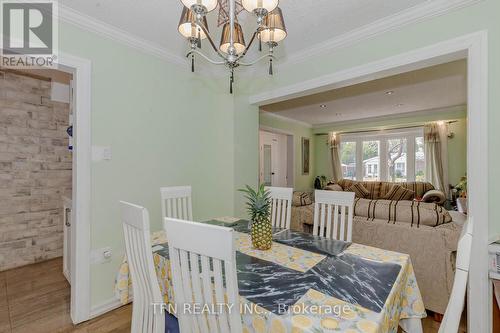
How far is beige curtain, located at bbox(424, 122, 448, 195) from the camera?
5.17 m

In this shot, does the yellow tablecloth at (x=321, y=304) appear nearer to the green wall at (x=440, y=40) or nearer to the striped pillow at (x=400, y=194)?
the green wall at (x=440, y=40)

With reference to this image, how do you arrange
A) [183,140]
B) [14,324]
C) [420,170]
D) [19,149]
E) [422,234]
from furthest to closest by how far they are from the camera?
[420,170]
[19,149]
[183,140]
[422,234]
[14,324]

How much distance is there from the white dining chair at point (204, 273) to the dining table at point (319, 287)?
122 millimetres

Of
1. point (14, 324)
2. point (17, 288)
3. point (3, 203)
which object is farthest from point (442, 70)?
point (3, 203)

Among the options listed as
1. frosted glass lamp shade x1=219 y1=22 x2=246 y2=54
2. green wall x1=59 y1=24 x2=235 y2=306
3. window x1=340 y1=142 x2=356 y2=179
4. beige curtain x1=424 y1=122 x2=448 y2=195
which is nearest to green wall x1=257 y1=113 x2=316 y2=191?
window x1=340 y1=142 x2=356 y2=179

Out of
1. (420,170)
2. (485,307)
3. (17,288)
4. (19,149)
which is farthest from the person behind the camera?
(420,170)

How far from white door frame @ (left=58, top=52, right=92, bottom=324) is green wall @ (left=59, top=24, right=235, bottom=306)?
0.20ft

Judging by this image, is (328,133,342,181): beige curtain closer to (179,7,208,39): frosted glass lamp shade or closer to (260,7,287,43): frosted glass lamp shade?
(260,7,287,43): frosted glass lamp shade

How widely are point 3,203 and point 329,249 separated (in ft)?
12.4

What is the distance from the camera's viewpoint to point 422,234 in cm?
203

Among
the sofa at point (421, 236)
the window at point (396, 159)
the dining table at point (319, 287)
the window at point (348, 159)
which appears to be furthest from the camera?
the window at point (348, 159)

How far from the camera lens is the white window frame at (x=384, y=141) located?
575 cm

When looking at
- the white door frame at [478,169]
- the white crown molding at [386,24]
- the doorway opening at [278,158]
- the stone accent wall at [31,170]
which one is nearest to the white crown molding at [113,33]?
the white crown molding at [386,24]

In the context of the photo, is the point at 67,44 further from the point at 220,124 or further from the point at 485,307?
the point at 485,307
